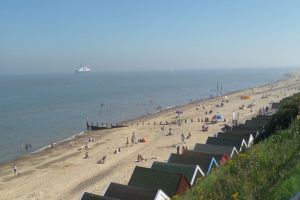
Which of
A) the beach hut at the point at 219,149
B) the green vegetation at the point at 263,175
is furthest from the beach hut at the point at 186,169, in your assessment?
the green vegetation at the point at 263,175

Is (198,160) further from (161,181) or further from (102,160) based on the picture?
(102,160)

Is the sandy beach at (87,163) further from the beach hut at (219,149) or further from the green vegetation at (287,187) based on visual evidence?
the green vegetation at (287,187)

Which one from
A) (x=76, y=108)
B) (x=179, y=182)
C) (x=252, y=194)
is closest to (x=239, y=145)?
(x=179, y=182)

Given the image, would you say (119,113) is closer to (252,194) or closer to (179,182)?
(179,182)

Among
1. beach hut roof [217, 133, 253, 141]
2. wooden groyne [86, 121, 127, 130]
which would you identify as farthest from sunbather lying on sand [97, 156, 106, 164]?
wooden groyne [86, 121, 127, 130]

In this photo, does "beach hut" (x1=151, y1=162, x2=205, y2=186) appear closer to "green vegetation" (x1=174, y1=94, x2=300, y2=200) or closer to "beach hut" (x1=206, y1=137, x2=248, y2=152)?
"beach hut" (x1=206, y1=137, x2=248, y2=152)

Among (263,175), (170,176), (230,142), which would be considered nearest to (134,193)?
(170,176)

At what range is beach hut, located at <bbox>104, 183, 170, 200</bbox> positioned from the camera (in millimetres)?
13508

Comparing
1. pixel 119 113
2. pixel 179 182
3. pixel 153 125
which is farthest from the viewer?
pixel 119 113

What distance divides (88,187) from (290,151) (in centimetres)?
2150

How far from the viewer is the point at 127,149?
41000 millimetres

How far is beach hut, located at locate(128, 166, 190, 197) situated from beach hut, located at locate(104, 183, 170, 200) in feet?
3.09

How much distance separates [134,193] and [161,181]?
190 centimetres

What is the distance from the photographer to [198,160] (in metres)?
19.0
